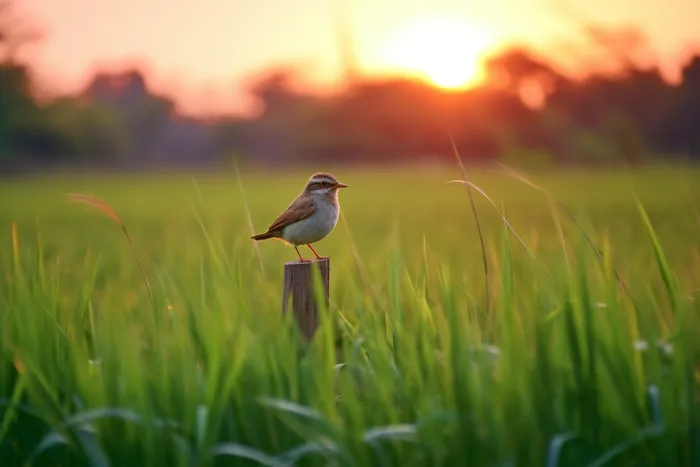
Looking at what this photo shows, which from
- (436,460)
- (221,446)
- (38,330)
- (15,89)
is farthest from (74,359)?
(15,89)

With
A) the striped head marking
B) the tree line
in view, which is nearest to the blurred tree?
the tree line

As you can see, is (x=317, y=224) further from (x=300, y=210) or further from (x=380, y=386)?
(x=380, y=386)

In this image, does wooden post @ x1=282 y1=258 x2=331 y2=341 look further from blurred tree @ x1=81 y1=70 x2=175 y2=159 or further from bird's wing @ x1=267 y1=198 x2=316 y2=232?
blurred tree @ x1=81 y1=70 x2=175 y2=159

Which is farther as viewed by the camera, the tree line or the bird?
the tree line

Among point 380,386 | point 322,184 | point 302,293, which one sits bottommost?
point 380,386

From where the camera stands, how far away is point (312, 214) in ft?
16.3

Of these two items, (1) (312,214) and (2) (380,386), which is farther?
(1) (312,214)

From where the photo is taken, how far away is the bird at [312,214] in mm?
4980

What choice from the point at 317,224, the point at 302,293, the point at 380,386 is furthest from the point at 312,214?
the point at 380,386

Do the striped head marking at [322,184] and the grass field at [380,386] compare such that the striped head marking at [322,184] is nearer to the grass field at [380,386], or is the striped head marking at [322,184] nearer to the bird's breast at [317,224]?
the bird's breast at [317,224]

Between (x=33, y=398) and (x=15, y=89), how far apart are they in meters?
51.6

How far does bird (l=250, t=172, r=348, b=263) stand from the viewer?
4980 millimetres

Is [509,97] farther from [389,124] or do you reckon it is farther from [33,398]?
[33,398]

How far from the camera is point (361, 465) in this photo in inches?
118
